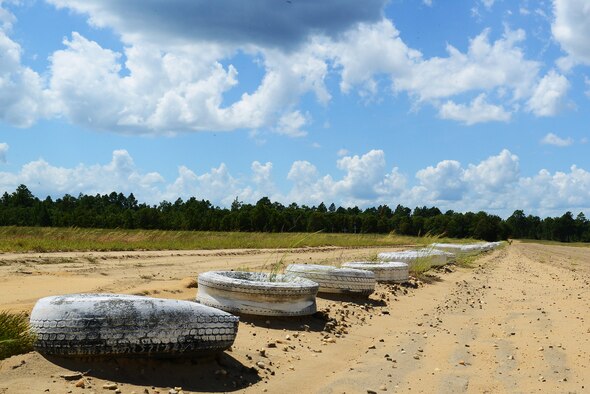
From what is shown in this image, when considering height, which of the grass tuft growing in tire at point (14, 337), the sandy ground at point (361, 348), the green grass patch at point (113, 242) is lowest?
the sandy ground at point (361, 348)

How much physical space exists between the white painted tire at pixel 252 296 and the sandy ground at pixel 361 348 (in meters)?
0.18

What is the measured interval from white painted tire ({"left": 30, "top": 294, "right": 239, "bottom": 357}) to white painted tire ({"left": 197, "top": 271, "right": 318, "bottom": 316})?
7.18 ft

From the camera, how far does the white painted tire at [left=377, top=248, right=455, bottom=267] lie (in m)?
15.5

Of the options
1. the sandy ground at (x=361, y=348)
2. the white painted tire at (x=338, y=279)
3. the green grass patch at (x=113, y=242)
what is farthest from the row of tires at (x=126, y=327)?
the green grass patch at (x=113, y=242)

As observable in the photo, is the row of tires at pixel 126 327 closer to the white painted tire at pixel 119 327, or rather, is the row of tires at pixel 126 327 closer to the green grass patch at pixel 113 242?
the white painted tire at pixel 119 327

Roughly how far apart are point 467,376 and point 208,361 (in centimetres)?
250

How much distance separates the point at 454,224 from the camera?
86312 mm

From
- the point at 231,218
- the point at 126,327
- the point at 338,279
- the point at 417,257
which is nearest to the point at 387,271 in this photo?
the point at 338,279

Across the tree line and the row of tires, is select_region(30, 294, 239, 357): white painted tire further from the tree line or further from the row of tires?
the tree line

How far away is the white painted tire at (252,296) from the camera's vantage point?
24.5 ft

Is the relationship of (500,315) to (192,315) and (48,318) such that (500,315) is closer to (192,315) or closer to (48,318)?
(192,315)

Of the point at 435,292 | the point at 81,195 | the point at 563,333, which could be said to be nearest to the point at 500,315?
the point at 563,333

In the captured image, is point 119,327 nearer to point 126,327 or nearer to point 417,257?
point 126,327

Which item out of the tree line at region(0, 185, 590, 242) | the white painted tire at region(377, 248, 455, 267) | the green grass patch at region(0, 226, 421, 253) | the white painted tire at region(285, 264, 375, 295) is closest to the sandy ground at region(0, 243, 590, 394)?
the white painted tire at region(285, 264, 375, 295)
